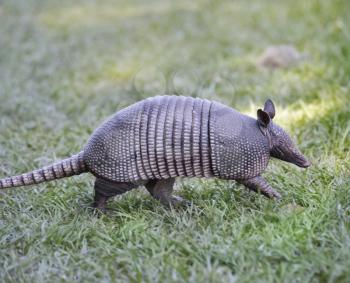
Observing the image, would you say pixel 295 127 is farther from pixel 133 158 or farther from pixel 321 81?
pixel 133 158

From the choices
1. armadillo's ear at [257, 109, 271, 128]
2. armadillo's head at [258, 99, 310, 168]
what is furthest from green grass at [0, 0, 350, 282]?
armadillo's ear at [257, 109, 271, 128]

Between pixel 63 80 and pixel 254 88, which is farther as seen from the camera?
pixel 63 80

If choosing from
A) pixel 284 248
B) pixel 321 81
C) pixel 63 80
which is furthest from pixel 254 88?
pixel 284 248

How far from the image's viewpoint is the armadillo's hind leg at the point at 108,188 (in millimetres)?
4363

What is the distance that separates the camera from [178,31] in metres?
10.5

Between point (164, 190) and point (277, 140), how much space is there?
0.96 m

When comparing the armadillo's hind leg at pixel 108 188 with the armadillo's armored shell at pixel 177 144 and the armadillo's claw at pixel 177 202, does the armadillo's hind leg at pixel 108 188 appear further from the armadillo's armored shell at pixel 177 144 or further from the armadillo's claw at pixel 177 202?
the armadillo's claw at pixel 177 202

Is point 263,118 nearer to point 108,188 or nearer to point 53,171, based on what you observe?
point 108,188

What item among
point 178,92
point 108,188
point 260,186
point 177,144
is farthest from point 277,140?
point 178,92

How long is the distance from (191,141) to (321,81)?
362cm

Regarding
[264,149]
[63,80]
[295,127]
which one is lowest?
[63,80]

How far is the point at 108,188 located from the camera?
173 inches

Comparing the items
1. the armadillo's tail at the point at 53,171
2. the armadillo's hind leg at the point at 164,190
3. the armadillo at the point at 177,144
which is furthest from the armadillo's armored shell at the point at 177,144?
the armadillo's hind leg at the point at 164,190

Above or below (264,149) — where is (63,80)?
below
